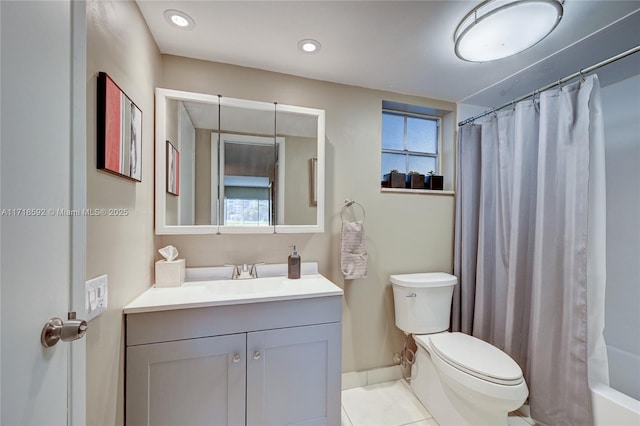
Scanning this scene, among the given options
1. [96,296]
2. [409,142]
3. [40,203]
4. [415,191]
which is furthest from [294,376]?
[409,142]

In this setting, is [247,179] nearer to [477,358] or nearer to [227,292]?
[227,292]

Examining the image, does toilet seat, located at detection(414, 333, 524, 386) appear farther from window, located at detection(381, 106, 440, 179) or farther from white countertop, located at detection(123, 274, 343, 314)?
window, located at detection(381, 106, 440, 179)

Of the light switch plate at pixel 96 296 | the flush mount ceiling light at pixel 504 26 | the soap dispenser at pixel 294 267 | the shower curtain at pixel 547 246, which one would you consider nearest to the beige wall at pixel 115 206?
the light switch plate at pixel 96 296

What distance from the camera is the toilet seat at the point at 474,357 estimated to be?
124 centimetres

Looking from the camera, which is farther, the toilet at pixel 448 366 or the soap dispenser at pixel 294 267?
the soap dispenser at pixel 294 267

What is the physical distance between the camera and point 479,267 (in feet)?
5.95

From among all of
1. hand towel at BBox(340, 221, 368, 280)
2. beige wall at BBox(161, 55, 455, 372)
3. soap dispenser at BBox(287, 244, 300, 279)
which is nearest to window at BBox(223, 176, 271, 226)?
beige wall at BBox(161, 55, 455, 372)

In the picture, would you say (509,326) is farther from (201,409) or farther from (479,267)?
(201,409)

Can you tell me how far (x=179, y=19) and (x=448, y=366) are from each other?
233 centimetres

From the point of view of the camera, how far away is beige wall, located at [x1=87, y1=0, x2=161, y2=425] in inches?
32.2

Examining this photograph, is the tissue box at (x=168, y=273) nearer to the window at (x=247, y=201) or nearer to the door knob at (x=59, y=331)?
the window at (x=247, y=201)

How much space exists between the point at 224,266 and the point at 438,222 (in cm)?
168

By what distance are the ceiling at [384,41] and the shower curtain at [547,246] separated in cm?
27

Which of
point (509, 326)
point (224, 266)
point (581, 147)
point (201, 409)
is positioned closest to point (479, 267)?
point (509, 326)
